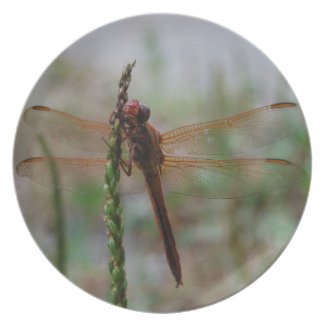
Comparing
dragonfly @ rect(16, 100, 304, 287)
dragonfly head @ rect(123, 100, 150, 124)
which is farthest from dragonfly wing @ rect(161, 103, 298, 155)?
dragonfly head @ rect(123, 100, 150, 124)

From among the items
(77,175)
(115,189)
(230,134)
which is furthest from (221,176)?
(77,175)

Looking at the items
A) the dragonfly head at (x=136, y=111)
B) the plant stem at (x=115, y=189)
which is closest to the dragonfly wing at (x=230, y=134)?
the dragonfly head at (x=136, y=111)

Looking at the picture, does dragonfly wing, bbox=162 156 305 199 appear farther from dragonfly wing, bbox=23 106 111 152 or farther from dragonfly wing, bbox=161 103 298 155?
dragonfly wing, bbox=23 106 111 152

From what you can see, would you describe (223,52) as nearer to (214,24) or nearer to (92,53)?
(214,24)

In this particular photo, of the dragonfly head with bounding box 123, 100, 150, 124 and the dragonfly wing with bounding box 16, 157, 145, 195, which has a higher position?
the dragonfly head with bounding box 123, 100, 150, 124

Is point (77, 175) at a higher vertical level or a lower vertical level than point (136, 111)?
lower

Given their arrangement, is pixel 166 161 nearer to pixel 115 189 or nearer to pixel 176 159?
pixel 176 159

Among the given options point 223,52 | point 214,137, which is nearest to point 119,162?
point 214,137
